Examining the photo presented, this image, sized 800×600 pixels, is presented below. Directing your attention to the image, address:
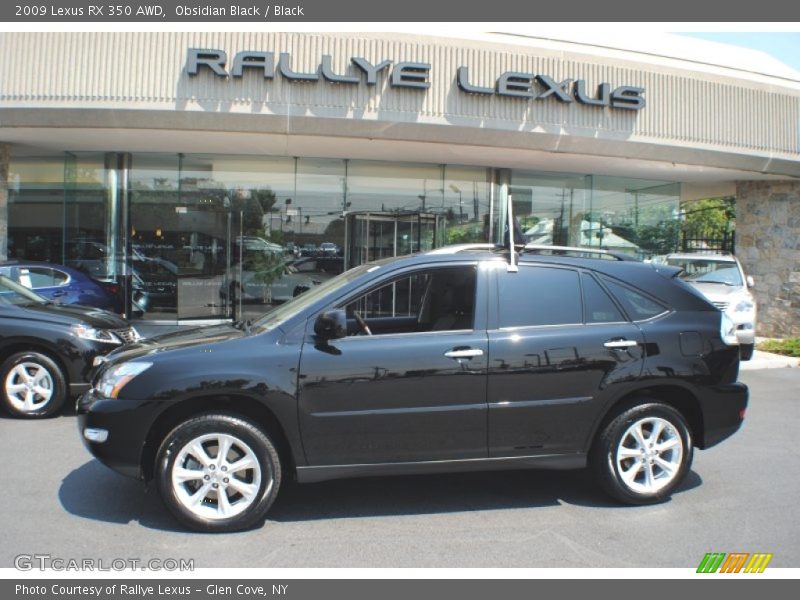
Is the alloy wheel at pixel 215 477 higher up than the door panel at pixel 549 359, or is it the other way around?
the door panel at pixel 549 359

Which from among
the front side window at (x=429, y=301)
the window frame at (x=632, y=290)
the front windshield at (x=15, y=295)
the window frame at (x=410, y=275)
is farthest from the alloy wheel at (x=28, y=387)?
the window frame at (x=632, y=290)

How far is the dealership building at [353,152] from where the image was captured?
1154cm

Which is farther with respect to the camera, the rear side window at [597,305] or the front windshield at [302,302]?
the rear side window at [597,305]

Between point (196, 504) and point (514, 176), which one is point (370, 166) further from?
point (196, 504)

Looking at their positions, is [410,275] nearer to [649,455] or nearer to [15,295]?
[649,455]

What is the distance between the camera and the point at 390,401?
428cm

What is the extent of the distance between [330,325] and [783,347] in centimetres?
1140

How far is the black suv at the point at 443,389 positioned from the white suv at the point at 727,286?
19.3ft

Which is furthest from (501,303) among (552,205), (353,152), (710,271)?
(552,205)

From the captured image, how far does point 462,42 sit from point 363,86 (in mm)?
2244

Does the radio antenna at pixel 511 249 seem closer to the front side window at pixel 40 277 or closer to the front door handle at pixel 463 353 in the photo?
the front door handle at pixel 463 353

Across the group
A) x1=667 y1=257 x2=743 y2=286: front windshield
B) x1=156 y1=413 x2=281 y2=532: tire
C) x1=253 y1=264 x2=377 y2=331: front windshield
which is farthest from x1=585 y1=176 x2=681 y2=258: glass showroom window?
x1=156 y1=413 x2=281 y2=532: tire

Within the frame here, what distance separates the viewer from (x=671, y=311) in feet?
15.9

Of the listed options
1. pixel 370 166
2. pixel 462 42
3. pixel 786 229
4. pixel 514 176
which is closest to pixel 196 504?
pixel 462 42
